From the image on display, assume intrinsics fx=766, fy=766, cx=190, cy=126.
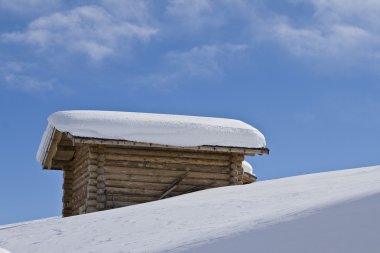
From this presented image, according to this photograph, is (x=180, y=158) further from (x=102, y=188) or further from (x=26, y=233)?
(x=26, y=233)

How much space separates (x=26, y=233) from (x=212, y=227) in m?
4.43

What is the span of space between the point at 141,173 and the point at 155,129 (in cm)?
114

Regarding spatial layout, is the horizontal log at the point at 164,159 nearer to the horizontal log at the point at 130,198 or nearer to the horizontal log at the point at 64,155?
the horizontal log at the point at 130,198

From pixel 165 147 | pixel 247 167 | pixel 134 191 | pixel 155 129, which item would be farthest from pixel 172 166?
pixel 247 167

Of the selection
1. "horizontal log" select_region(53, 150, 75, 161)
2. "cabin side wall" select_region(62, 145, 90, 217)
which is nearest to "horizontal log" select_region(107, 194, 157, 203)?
"cabin side wall" select_region(62, 145, 90, 217)

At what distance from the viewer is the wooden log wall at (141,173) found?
18531 millimetres

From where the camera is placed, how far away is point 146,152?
18984mm

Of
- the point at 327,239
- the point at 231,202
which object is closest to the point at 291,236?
the point at 327,239

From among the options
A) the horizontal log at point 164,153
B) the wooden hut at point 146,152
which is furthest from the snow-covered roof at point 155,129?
the horizontal log at point 164,153

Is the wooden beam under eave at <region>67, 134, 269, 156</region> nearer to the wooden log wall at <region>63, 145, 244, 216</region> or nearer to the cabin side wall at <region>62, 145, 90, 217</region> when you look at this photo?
the wooden log wall at <region>63, 145, 244, 216</region>

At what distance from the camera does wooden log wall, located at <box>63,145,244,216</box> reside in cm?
1853

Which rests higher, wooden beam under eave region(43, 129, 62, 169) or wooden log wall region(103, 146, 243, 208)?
wooden beam under eave region(43, 129, 62, 169)

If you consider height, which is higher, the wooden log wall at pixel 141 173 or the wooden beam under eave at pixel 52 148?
the wooden beam under eave at pixel 52 148

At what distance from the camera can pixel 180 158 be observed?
19.2m
